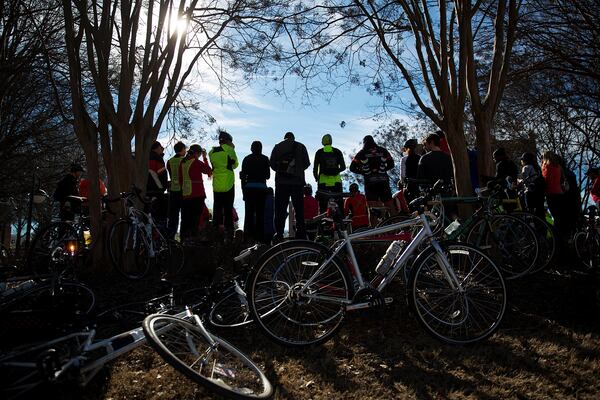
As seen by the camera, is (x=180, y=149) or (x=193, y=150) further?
(x=180, y=149)

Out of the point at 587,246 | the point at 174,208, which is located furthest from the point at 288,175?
the point at 587,246

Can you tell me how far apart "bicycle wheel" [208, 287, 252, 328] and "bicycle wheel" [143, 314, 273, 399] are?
1052mm

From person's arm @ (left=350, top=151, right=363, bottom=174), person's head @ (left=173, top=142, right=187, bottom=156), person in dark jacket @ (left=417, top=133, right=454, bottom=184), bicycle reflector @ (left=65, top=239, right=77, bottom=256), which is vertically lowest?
bicycle reflector @ (left=65, top=239, right=77, bottom=256)

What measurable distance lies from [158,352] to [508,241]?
458 centimetres

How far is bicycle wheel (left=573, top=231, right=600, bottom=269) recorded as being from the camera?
7496mm

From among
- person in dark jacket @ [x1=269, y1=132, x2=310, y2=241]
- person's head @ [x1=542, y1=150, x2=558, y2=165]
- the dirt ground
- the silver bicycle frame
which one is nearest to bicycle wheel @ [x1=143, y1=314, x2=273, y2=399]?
the dirt ground

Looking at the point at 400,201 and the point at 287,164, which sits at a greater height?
the point at 287,164

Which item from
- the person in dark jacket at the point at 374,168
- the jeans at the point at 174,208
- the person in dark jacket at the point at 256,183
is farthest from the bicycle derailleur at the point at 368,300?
the jeans at the point at 174,208

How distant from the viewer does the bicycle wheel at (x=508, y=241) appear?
610cm

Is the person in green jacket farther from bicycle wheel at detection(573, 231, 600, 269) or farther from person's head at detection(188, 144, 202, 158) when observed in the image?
bicycle wheel at detection(573, 231, 600, 269)

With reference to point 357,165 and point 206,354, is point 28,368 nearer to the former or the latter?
point 206,354

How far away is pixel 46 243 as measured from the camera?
288 inches

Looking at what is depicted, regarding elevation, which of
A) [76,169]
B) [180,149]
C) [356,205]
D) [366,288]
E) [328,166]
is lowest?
[366,288]

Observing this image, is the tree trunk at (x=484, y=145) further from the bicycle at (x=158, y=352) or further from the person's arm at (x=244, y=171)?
the bicycle at (x=158, y=352)
